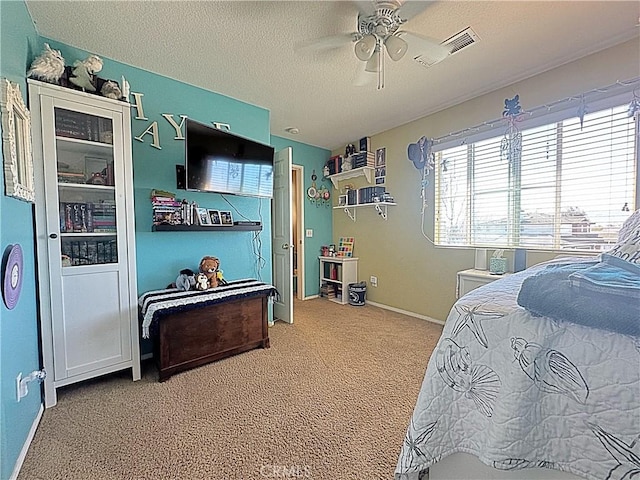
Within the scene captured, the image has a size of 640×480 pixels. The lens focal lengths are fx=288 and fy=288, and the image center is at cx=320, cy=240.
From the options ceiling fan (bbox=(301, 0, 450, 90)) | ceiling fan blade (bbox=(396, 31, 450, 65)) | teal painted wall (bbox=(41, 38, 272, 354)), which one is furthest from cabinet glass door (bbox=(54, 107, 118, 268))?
ceiling fan blade (bbox=(396, 31, 450, 65))

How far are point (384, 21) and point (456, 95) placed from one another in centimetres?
157

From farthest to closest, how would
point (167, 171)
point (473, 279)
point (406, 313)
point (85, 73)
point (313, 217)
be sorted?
point (313, 217) < point (406, 313) < point (473, 279) < point (167, 171) < point (85, 73)

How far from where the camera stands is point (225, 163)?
2535 mm

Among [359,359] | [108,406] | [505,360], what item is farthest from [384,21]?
[108,406]

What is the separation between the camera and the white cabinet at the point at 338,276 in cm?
437

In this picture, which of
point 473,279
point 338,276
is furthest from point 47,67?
point 338,276

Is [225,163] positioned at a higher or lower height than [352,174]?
Result: lower

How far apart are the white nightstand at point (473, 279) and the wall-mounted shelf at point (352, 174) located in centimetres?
198

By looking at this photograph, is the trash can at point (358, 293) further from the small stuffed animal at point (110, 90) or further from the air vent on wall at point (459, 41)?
the small stuffed animal at point (110, 90)

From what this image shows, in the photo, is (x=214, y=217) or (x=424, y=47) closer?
(x=424, y=47)

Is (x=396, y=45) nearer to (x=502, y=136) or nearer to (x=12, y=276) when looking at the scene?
(x=502, y=136)

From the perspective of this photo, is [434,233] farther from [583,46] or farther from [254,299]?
[254,299]

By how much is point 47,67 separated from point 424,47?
2305mm

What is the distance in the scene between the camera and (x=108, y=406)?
1.79 m
